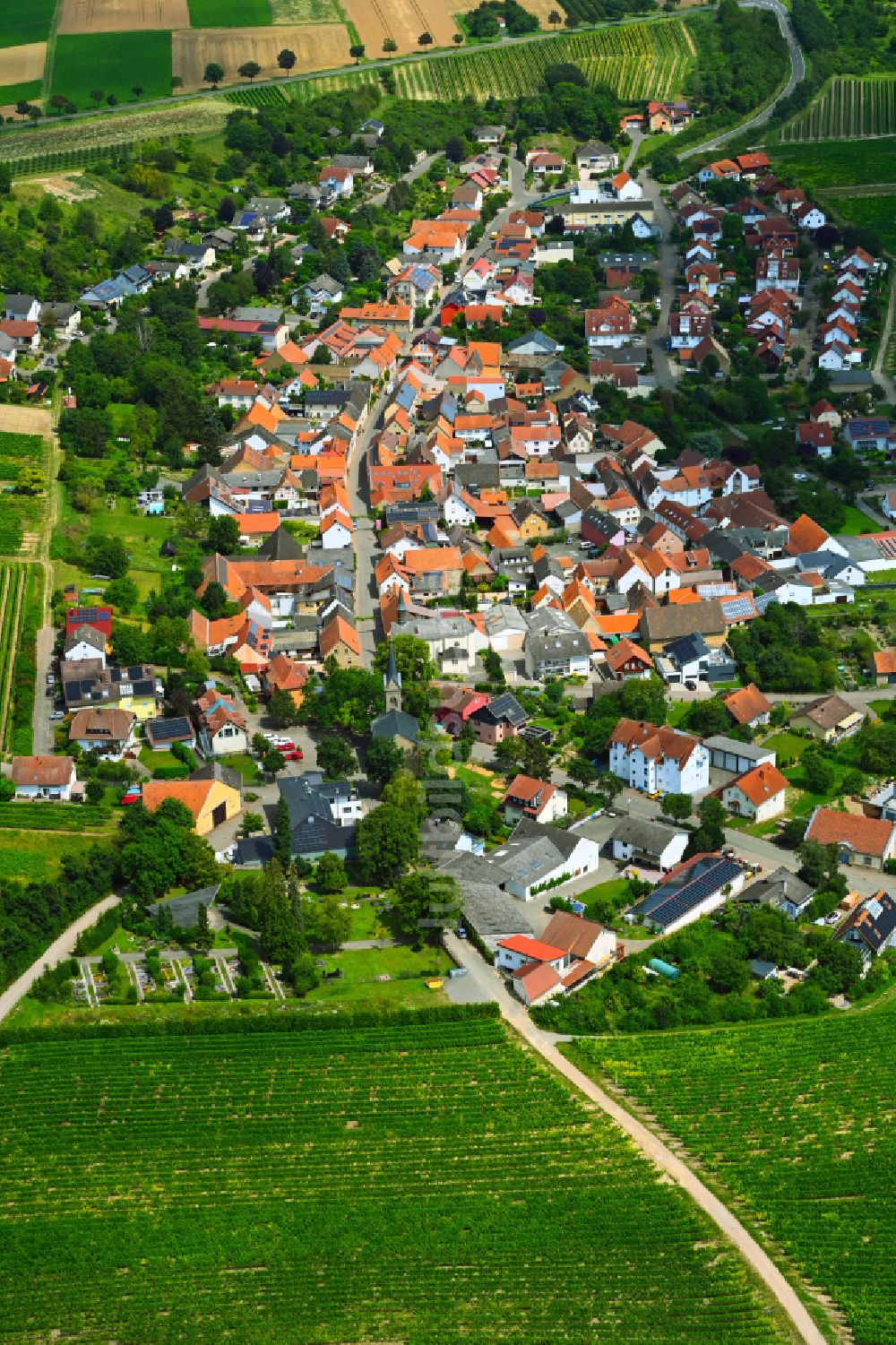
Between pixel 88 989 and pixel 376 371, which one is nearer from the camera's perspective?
pixel 88 989

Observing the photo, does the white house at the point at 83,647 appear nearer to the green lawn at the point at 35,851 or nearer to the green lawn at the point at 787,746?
the green lawn at the point at 35,851

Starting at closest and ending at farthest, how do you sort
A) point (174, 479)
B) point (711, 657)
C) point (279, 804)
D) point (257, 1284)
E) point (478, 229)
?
point (257, 1284), point (279, 804), point (711, 657), point (174, 479), point (478, 229)

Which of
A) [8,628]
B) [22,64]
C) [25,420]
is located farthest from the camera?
[22,64]

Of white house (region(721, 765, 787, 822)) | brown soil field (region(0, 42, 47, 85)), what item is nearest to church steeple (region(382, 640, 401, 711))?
white house (region(721, 765, 787, 822))

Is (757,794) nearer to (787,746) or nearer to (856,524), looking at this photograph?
(787,746)

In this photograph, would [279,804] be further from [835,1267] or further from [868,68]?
[868,68]

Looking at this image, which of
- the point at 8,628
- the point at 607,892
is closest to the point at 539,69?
the point at 8,628

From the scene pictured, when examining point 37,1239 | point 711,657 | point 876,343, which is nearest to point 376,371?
point 876,343
